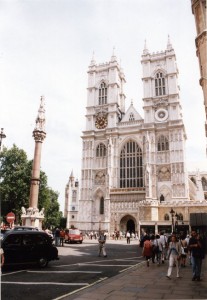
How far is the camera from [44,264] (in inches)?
456

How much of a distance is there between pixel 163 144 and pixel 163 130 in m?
2.43

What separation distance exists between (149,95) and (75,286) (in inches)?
1804

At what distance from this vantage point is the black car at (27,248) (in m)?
10.7

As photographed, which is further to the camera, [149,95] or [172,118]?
[149,95]

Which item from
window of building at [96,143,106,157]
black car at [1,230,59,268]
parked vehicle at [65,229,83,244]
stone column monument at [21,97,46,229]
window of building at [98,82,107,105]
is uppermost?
window of building at [98,82,107,105]

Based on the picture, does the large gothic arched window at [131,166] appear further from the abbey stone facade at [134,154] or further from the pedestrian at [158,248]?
the pedestrian at [158,248]

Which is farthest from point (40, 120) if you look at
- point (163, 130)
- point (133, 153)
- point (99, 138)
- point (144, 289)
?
point (144, 289)

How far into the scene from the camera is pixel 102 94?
55.3 metres

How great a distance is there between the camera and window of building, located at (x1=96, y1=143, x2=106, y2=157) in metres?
50.6

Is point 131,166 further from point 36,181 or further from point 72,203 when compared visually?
point 72,203

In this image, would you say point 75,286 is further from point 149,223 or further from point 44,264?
point 149,223

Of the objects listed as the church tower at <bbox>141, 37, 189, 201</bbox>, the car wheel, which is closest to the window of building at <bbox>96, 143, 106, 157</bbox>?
the church tower at <bbox>141, 37, 189, 201</bbox>

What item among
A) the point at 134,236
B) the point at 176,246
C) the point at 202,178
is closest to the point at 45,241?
the point at 176,246

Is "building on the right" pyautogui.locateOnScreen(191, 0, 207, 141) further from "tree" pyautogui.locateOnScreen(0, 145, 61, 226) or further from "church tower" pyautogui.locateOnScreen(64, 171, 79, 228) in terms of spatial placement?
"church tower" pyautogui.locateOnScreen(64, 171, 79, 228)
